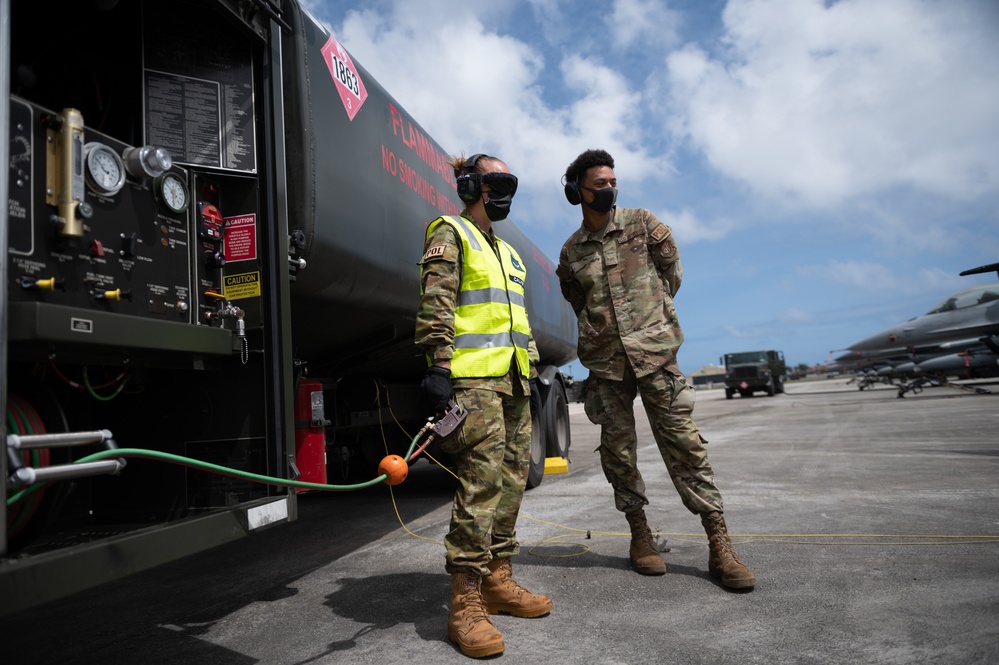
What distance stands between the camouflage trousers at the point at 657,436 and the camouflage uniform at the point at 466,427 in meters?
0.87

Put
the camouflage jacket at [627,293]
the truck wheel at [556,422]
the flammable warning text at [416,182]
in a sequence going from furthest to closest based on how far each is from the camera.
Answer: the truck wheel at [556,422]
the flammable warning text at [416,182]
the camouflage jacket at [627,293]

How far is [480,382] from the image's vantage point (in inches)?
107

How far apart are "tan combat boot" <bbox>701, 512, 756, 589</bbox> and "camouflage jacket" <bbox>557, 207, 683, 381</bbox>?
0.81m

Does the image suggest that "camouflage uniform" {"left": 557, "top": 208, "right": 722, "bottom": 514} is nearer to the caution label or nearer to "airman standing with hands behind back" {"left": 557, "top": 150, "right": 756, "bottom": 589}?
"airman standing with hands behind back" {"left": 557, "top": 150, "right": 756, "bottom": 589}

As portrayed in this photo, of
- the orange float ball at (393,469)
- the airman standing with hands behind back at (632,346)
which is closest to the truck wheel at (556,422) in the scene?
the airman standing with hands behind back at (632,346)

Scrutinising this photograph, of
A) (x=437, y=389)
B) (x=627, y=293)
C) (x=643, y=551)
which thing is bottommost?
(x=643, y=551)

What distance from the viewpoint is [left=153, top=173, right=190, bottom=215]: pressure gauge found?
223 cm

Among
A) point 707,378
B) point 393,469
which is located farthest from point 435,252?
point 707,378

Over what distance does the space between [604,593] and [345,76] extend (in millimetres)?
2910

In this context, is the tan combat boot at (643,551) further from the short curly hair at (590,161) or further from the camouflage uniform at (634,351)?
the short curly hair at (590,161)

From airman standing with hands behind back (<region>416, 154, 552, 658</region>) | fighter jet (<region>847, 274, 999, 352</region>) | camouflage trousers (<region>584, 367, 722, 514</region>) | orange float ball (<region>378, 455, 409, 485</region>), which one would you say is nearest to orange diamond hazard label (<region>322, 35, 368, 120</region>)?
airman standing with hands behind back (<region>416, 154, 552, 658</region>)

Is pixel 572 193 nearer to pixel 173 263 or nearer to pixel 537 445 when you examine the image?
pixel 173 263

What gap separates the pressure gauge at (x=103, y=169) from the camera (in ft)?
6.33

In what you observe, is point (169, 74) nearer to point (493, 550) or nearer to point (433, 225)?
point (433, 225)
